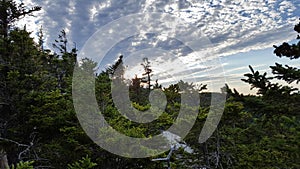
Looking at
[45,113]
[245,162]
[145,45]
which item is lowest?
[245,162]

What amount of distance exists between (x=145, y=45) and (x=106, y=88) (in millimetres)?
2482

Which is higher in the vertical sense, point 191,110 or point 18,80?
point 18,80

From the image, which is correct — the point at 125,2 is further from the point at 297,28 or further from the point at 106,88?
the point at 297,28

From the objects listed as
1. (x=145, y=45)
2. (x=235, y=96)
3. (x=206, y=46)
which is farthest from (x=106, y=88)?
(x=235, y=96)

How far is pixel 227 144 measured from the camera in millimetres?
10031

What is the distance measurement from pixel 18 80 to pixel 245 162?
8758mm

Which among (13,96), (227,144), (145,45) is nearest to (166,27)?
(145,45)

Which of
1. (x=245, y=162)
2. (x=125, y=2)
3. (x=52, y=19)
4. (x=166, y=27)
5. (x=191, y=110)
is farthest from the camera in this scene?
(x=52, y=19)

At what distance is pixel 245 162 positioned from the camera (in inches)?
320

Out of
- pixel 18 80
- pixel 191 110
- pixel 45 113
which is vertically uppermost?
pixel 18 80

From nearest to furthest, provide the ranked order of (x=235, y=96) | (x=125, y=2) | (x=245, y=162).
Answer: (x=235, y=96)
(x=245, y=162)
(x=125, y=2)

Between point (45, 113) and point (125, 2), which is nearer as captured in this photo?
point (45, 113)

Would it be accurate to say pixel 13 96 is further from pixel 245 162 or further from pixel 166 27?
pixel 245 162

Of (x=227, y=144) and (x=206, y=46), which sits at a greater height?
(x=206, y=46)
